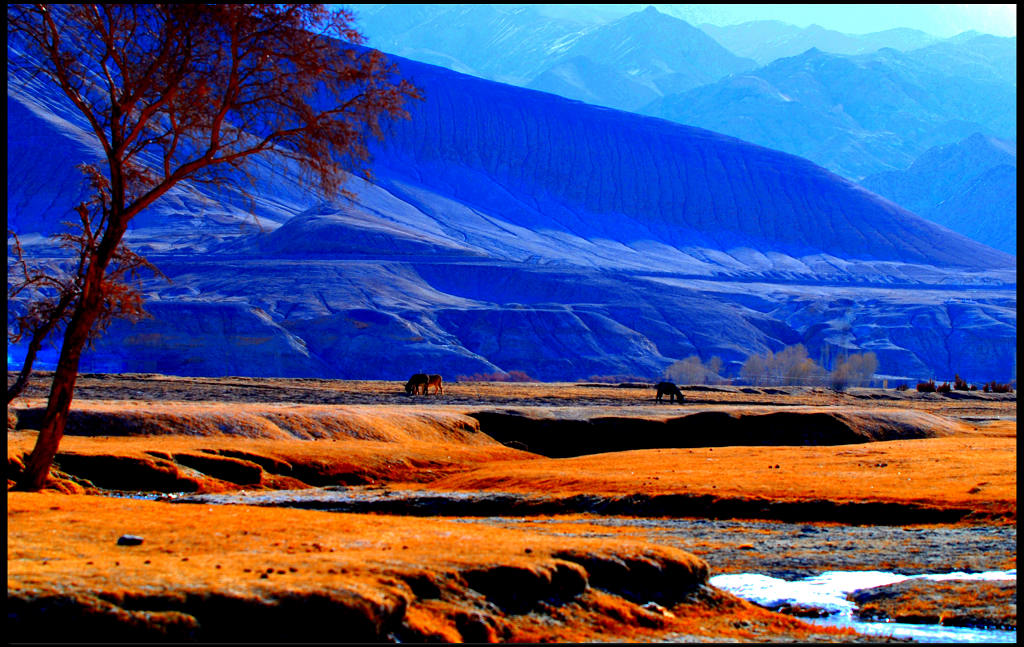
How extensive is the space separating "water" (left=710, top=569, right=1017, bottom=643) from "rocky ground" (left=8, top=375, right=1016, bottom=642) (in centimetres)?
49

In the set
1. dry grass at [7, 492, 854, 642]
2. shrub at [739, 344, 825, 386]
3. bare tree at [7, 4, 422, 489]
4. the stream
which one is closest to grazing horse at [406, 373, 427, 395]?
the stream

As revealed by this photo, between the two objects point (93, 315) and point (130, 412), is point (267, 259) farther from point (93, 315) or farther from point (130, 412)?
point (93, 315)

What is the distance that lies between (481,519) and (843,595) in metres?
10.2

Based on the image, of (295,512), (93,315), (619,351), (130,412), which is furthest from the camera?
(619,351)

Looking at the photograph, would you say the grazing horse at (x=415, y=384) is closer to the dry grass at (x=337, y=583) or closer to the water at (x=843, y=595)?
the dry grass at (x=337, y=583)

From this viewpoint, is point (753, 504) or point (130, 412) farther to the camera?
point (130, 412)

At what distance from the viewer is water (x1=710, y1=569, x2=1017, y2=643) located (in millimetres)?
14352

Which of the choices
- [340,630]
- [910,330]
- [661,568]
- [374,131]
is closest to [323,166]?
[374,131]

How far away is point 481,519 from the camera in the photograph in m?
25.2

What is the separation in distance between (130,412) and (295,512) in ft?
63.2

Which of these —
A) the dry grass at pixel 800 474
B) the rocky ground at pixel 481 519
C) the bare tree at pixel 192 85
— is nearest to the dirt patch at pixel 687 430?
the rocky ground at pixel 481 519

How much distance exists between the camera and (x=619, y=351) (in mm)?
168500

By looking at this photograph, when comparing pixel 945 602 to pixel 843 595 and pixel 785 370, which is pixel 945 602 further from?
pixel 785 370

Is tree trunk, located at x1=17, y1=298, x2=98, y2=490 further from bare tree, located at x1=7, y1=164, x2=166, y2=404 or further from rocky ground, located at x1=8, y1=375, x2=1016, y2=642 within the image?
rocky ground, located at x1=8, y1=375, x2=1016, y2=642
